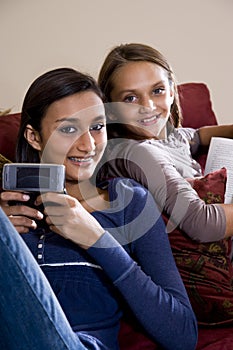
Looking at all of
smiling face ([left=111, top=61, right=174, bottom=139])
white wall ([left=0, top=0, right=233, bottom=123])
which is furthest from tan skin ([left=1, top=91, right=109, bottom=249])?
white wall ([left=0, top=0, right=233, bottom=123])

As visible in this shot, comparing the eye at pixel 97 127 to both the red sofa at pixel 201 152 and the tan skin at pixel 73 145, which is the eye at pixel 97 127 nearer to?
the tan skin at pixel 73 145

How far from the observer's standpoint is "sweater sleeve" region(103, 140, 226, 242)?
126 cm

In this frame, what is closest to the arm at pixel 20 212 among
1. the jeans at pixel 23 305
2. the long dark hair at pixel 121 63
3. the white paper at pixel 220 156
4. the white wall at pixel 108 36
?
the jeans at pixel 23 305

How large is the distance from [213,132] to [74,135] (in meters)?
0.63

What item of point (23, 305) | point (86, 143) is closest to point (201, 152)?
point (86, 143)

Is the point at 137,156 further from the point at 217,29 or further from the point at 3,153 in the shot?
the point at 217,29

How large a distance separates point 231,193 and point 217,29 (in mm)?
1000

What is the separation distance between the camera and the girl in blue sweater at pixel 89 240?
1074mm

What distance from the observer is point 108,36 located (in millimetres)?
2170

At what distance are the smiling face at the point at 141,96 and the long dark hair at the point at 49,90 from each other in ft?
0.61

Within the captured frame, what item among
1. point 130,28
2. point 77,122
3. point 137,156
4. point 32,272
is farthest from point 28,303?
point 130,28

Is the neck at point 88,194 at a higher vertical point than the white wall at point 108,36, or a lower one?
lower

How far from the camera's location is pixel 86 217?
1.10 m

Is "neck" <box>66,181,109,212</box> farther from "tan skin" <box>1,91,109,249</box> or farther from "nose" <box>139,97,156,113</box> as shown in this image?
"nose" <box>139,97,156,113</box>
